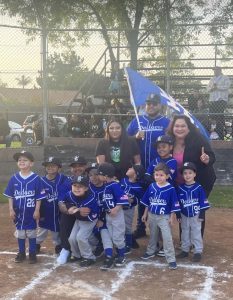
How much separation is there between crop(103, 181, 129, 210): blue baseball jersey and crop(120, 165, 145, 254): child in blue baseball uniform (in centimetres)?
42

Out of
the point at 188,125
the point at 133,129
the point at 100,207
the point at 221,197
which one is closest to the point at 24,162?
the point at 100,207

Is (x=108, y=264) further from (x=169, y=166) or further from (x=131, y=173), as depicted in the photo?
(x=169, y=166)

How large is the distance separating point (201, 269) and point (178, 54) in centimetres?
822

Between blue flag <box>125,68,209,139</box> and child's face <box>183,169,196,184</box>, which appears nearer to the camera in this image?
child's face <box>183,169,196,184</box>

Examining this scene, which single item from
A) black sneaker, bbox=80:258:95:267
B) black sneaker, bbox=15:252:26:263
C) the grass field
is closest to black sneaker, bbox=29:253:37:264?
black sneaker, bbox=15:252:26:263

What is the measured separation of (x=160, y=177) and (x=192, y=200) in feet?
1.97

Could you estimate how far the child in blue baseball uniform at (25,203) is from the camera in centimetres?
586

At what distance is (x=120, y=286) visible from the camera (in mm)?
5008

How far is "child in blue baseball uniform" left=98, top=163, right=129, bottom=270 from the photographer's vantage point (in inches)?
227

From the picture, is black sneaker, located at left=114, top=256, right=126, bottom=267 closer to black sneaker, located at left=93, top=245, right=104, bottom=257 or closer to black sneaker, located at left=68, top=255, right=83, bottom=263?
black sneaker, located at left=93, top=245, right=104, bottom=257

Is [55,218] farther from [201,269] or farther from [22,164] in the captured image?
[201,269]

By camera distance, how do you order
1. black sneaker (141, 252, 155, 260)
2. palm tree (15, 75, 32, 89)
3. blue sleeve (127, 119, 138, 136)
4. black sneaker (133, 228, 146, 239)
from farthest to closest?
palm tree (15, 75, 32, 89)
black sneaker (133, 228, 146, 239)
blue sleeve (127, 119, 138, 136)
black sneaker (141, 252, 155, 260)

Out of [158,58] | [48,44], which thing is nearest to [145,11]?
[158,58]

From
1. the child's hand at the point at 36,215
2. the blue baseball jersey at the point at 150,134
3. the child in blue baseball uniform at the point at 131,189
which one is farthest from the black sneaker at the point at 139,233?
the child's hand at the point at 36,215
